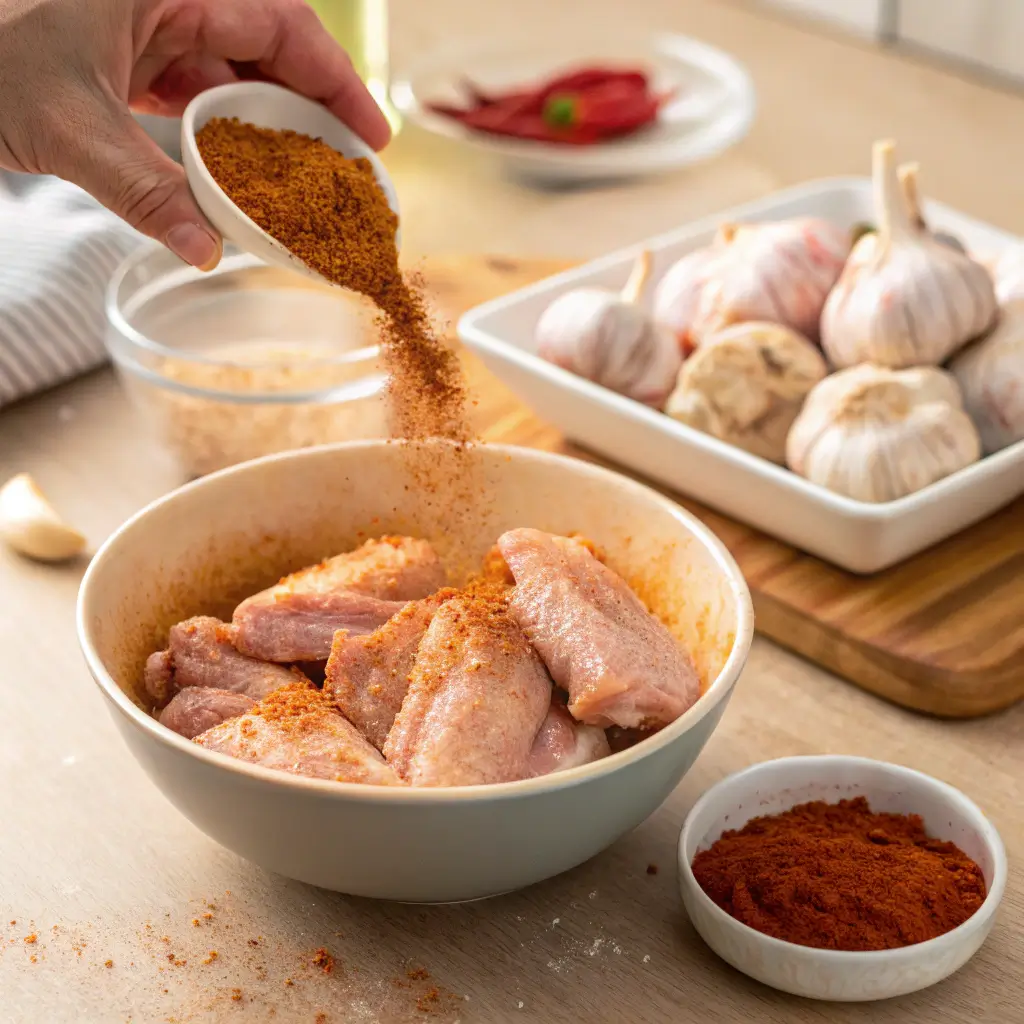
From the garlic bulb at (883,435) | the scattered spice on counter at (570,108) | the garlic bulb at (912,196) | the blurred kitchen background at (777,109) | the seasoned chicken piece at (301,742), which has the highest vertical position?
the garlic bulb at (912,196)

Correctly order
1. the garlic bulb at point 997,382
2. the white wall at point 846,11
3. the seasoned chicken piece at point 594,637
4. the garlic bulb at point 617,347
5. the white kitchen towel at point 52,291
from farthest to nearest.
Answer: the white wall at point 846,11
the white kitchen towel at point 52,291
the garlic bulb at point 617,347
the garlic bulb at point 997,382
the seasoned chicken piece at point 594,637

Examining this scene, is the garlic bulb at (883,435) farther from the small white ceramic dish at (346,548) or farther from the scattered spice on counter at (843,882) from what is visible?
the scattered spice on counter at (843,882)

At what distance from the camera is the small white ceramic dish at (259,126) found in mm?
1226

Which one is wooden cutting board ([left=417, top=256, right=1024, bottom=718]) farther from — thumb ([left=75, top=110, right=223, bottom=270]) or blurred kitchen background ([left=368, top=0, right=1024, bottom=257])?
blurred kitchen background ([left=368, top=0, right=1024, bottom=257])

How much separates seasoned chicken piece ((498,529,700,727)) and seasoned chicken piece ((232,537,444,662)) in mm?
114

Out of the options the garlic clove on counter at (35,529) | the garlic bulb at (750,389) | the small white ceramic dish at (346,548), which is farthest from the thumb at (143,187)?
the garlic bulb at (750,389)

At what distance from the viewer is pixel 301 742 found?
3.29 ft

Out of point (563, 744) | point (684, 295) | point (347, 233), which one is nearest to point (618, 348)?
point (684, 295)

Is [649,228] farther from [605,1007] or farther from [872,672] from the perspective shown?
[605,1007]

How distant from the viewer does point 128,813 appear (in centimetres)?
122

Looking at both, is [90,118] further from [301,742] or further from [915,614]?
[915,614]

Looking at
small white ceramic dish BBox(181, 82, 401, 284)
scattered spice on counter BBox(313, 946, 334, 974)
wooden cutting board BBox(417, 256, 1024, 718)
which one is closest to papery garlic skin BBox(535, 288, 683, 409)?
wooden cutting board BBox(417, 256, 1024, 718)

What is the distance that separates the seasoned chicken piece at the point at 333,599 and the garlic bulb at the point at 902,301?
58 cm

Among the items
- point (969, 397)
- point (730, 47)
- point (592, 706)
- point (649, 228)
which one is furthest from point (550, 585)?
point (730, 47)
